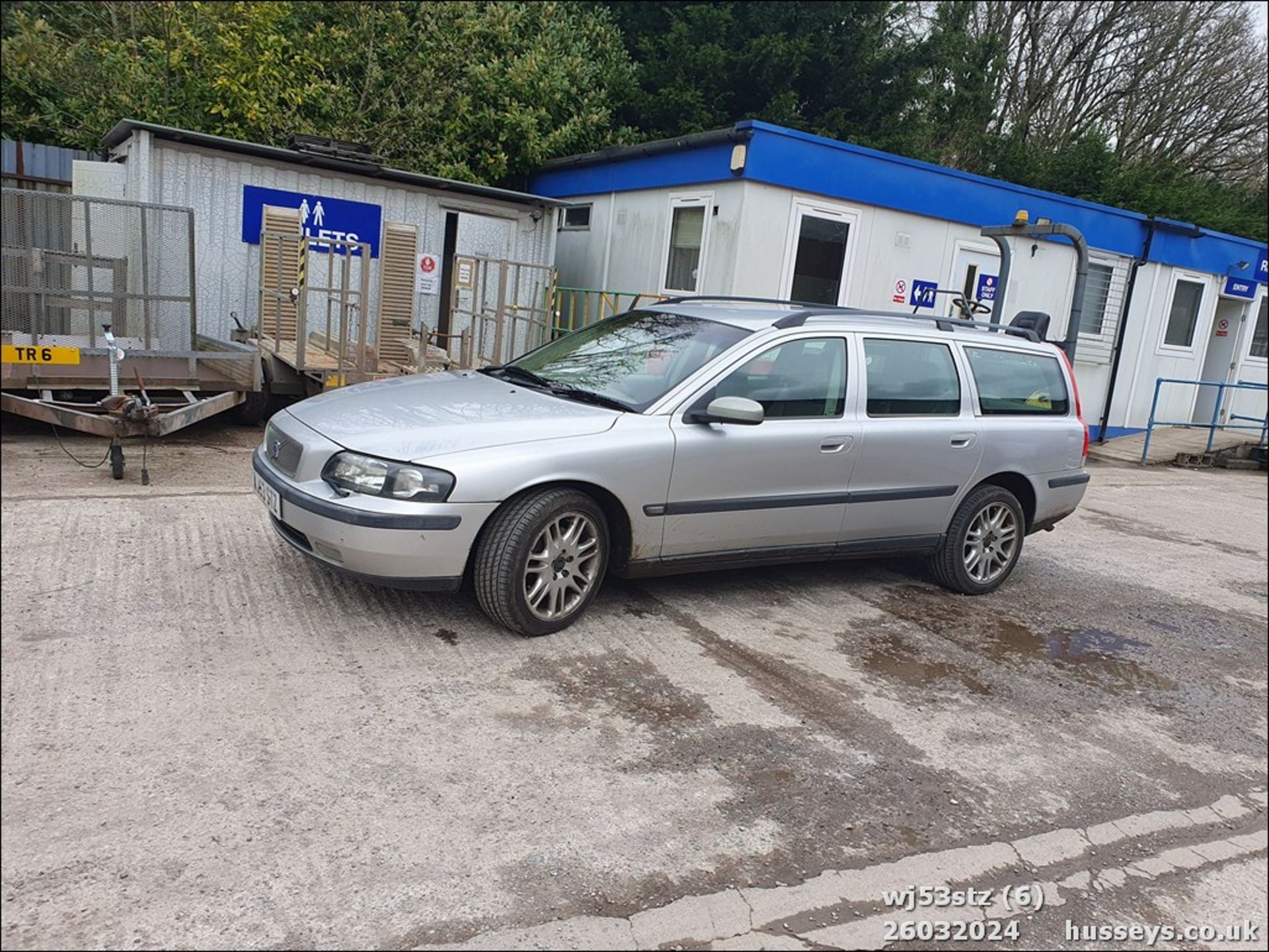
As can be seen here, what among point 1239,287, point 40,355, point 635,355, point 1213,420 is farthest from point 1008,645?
point 1239,287

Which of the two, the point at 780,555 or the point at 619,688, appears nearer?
the point at 619,688

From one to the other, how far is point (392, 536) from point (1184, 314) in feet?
49.4

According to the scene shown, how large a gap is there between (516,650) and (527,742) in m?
0.83

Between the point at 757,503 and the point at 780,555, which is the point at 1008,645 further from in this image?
the point at 757,503

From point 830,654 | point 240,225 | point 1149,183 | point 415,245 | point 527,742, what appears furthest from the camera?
point 1149,183

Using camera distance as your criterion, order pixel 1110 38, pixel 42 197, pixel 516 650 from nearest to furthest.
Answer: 1. pixel 516 650
2. pixel 42 197
3. pixel 1110 38

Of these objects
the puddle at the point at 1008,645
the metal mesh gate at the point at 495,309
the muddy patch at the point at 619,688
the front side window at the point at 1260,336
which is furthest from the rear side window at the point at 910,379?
the front side window at the point at 1260,336

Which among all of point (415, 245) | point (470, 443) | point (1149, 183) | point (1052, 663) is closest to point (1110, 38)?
point (1149, 183)

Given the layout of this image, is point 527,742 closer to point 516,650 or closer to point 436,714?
point 436,714

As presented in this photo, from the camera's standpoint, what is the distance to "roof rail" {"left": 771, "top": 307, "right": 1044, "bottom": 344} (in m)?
5.34

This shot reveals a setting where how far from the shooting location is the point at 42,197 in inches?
315

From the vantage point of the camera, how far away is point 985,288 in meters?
12.2

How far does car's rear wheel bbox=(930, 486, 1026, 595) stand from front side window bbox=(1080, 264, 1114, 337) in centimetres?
877

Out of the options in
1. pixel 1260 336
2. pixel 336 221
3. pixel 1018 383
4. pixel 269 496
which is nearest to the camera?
pixel 269 496
